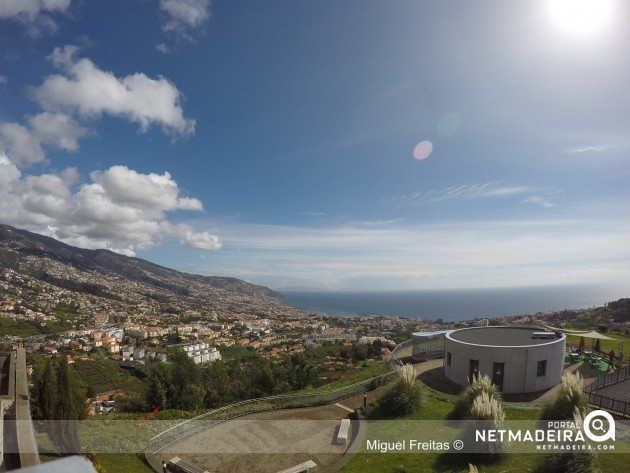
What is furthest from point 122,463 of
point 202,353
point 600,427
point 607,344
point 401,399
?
point 202,353

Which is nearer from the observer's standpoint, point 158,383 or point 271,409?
point 271,409

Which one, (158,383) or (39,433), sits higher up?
(39,433)

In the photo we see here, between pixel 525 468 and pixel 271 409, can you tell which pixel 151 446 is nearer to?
pixel 271 409

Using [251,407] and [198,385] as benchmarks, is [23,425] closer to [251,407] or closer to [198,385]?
[251,407]

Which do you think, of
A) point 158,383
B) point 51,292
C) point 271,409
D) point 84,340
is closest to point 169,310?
point 51,292

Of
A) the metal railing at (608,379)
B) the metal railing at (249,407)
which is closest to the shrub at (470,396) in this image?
the metal railing at (249,407)

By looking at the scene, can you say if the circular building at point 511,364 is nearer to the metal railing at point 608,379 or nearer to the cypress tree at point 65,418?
the metal railing at point 608,379

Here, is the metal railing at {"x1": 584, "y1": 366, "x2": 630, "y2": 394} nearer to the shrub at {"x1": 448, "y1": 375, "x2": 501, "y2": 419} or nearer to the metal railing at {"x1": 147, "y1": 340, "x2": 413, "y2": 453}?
the shrub at {"x1": 448, "y1": 375, "x2": 501, "y2": 419}
